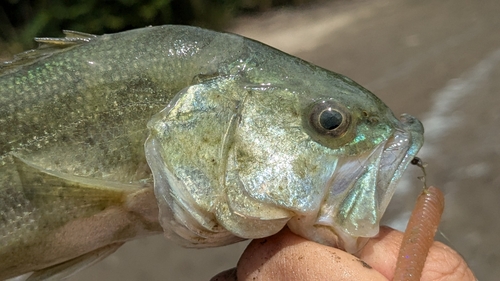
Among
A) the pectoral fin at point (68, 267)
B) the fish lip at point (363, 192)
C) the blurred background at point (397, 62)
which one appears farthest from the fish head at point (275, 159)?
the blurred background at point (397, 62)

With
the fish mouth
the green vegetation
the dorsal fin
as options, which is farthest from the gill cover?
the green vegetation

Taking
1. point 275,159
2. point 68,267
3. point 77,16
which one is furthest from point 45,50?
point 77,16

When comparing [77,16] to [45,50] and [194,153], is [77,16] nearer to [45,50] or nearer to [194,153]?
[45,50]

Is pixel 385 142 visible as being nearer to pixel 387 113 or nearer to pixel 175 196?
pixel 387 113

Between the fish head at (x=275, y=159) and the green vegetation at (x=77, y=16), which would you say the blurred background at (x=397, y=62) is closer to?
the green vegetation at (x=77, y=16)

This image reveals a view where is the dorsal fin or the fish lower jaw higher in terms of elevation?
the dorsal fin

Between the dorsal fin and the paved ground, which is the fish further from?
the paved ground

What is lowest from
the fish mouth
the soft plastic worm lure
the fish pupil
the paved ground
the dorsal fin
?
the paved ground
